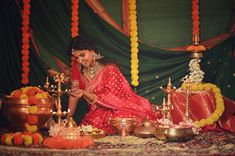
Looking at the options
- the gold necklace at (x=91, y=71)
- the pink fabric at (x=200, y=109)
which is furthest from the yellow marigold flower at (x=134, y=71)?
the pink fabric at (x=200, y=109)

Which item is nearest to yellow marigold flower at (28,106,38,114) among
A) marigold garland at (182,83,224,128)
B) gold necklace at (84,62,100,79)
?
gold necklace at (84,62,100,79)

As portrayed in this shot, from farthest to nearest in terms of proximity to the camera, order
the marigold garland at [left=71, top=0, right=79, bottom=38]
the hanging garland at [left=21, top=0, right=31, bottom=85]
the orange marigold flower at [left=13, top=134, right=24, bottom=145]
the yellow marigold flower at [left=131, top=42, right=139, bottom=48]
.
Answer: the yellow marigold flower at [left=131, top=42, right=139, bottom=48], the marigold garland at [left=71, top=0, right=79, bottom=38], the hanging garland at [left=21, top=0, right=31, bottom=85], the orange marigold flower at [left=13, top=134, right=24, bottom=145]

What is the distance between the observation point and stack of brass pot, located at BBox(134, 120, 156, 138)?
5191mm

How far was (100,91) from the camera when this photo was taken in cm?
599

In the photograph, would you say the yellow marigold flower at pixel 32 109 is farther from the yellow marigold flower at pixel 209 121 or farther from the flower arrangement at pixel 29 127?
the yellow marigold flower at pixel 209 121

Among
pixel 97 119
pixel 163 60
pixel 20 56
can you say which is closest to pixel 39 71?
pixel 20 56

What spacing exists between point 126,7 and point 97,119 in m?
2.07

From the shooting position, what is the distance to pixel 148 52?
6715mm

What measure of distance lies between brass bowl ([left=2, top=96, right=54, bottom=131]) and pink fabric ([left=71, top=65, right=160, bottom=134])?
0.89m

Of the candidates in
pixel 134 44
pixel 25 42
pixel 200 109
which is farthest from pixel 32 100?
pixel 200 109

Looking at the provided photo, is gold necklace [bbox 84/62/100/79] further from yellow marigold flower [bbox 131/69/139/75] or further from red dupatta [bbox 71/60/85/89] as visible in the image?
yellow marigold flower [bbox 131/69/139/75]

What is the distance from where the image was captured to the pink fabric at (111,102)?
5.77 m

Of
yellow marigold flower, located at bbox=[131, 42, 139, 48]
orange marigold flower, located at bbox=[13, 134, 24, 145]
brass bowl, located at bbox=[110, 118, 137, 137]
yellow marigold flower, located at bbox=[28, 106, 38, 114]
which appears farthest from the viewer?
yellow marigold flower, located at bbox=[131, 42, 139, 48]

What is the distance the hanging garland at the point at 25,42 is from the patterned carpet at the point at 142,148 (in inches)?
75.5
